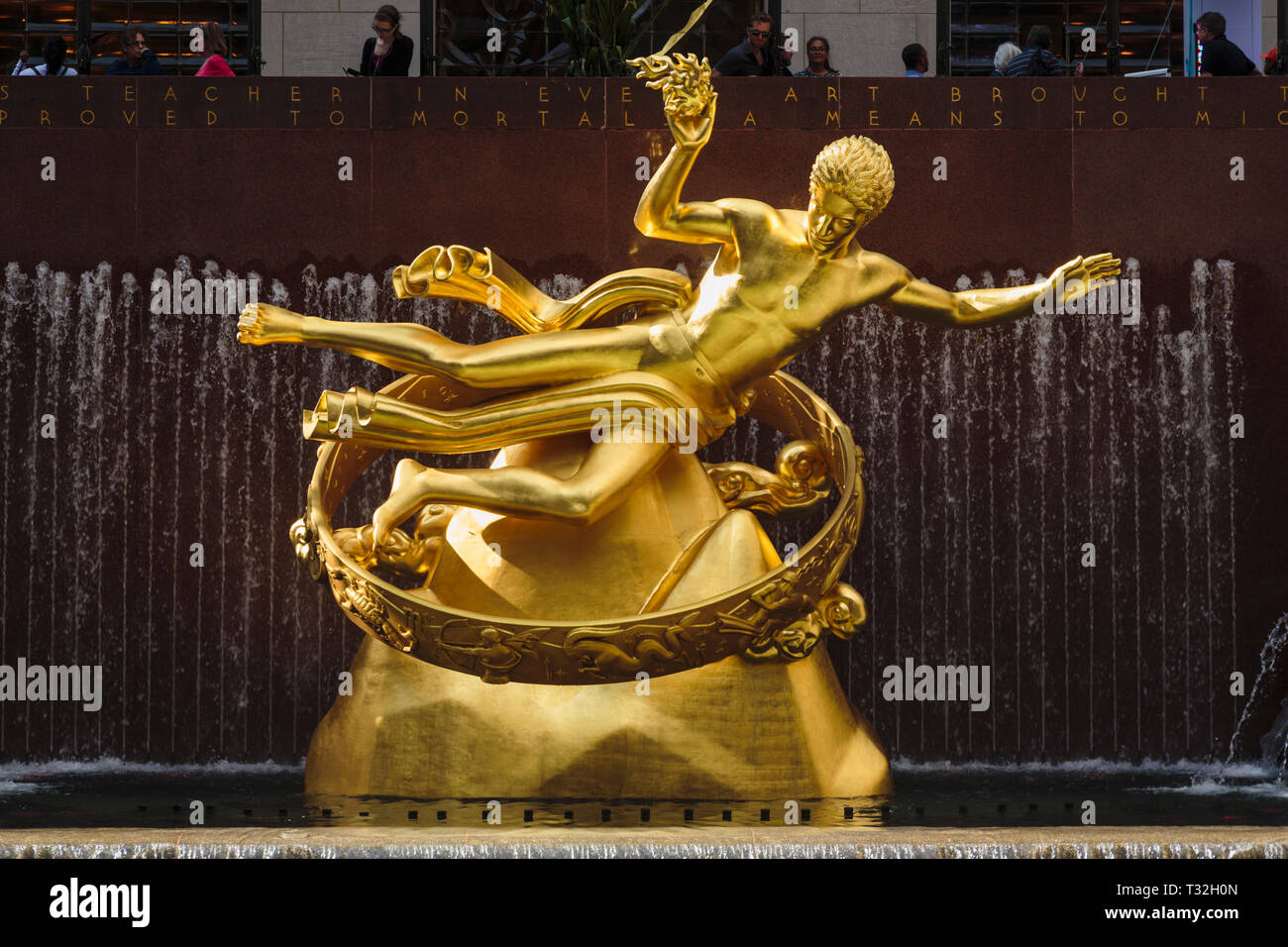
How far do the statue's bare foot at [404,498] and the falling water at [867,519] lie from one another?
10.2 ft

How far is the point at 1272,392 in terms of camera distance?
1095 centimetres

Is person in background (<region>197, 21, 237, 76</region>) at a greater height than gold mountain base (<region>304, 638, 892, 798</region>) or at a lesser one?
greater

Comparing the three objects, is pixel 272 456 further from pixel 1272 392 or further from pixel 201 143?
pixel 1272 392

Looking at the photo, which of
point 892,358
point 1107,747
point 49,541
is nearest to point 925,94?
point 892,358

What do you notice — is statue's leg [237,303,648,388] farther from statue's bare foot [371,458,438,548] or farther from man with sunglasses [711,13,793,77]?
man with sunglasses [711,13,793,77]

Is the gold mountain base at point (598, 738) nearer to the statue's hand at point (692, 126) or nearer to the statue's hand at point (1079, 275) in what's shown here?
the statue's hand at point (1079, 275)

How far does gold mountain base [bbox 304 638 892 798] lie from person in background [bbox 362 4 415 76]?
5.25 m

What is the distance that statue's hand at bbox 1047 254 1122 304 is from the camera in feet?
26.6

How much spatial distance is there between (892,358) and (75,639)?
5010 mm

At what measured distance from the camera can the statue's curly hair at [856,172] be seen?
25.4 feet

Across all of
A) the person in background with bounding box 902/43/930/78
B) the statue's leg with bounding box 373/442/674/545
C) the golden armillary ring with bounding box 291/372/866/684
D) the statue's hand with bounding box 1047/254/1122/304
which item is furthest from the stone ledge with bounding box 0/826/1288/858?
the person in background with bounding box 902/43/930/78

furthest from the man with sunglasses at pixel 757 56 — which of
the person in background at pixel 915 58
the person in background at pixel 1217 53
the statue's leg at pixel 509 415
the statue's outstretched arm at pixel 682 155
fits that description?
the statue's leg at pixel 509 415

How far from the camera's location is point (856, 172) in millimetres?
7723

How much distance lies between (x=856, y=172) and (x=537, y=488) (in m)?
1.84
